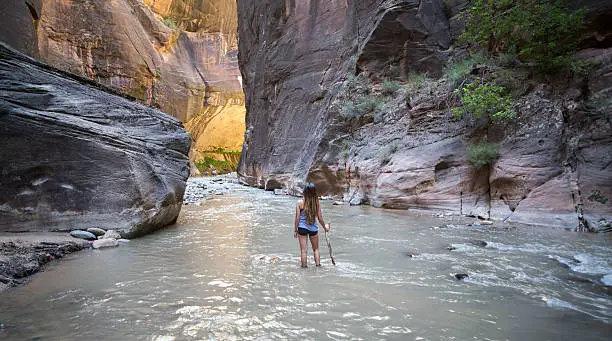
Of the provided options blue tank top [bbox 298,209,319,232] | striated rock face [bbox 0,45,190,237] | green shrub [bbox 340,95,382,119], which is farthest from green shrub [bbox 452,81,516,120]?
striated rock face [bbox 0,45,190,237]

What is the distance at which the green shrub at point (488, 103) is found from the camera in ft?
27.8

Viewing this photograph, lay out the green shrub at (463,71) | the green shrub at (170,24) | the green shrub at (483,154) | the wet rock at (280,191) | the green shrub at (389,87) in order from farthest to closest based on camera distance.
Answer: the green shrub at (170,24) → the wet rock at (280,191) → the green shrub at (389,87) → the green shrub at (463,71) → the green shrub at (483,154)

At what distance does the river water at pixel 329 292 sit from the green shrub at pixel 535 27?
204 inches

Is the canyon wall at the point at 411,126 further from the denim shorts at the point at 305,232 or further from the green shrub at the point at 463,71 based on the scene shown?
the denim shorts at the point at 305,232

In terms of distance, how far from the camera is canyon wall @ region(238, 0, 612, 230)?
7.46m

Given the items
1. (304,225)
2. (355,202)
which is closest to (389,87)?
(355,202)

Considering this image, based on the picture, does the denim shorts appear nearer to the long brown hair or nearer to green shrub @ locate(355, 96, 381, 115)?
the long brown hair

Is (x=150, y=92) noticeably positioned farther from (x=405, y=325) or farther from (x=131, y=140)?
(x=405, y=325)

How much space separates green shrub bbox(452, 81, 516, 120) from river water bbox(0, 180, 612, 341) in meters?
3.53

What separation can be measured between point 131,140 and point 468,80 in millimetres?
9669

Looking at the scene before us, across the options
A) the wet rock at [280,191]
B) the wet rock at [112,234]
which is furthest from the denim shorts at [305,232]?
the wet rock at [280,191]

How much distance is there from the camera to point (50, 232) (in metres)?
5.79

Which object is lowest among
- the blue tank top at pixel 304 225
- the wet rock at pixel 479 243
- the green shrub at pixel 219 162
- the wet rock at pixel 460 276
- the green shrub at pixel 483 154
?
the wet rock at pixel 460 276

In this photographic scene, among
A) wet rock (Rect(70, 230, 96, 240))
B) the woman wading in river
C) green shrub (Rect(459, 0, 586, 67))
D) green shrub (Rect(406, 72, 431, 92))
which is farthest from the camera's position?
green shrub (Rect(406, 72, 431, 92))
